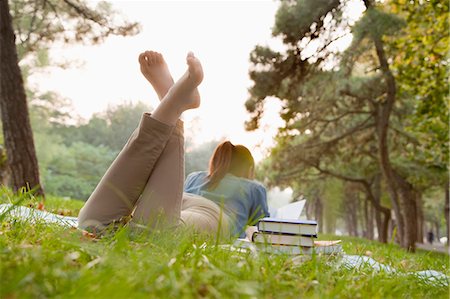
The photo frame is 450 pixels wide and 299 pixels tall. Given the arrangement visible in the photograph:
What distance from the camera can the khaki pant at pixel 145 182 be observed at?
2297mm

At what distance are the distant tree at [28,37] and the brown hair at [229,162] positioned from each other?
2.17m

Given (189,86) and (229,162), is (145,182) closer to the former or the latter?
(189,86)

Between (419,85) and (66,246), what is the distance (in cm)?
815

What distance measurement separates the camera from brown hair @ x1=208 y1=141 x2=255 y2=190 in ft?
11.4

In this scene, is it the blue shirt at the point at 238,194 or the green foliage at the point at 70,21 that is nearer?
the blue shirt at the point at 238,194

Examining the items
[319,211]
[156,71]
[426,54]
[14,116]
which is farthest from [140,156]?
[319,211]

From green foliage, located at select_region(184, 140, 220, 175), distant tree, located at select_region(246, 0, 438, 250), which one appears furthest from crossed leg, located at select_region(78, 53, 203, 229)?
green foliage, located at select_region(184, 140, 220, 175)

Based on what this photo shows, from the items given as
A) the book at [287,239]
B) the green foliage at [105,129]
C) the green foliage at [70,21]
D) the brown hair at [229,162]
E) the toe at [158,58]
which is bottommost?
the book at [287,239]

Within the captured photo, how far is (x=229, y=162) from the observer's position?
352cm

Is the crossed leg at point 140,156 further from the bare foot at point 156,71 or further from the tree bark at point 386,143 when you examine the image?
the tree bark at point 386,143

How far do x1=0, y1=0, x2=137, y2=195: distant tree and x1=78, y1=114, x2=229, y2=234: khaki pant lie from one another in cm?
262

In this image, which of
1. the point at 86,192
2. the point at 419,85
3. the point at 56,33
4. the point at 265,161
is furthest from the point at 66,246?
the point at 86,192

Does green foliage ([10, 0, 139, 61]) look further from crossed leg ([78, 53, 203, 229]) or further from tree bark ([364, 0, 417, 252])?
crossed leg ([78, 53, 203, 229])

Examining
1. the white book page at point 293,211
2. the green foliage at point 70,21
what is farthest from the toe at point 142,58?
the green foliage at point 70,21
